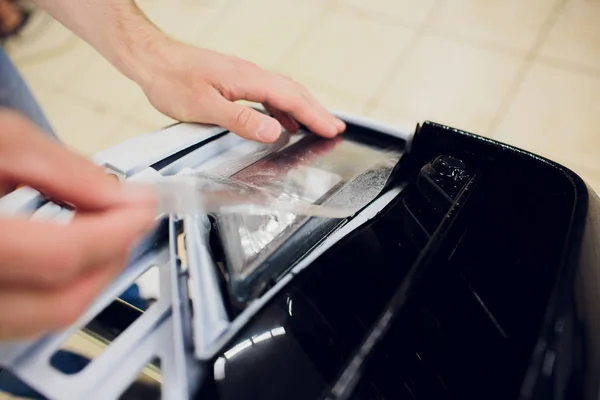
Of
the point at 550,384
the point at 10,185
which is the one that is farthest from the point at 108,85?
the point at 550,384

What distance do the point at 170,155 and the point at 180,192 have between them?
14 cm

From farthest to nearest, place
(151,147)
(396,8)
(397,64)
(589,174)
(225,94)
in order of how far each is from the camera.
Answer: (396,8)
(397,64)
(589,174)
(225,94)
(151,147)

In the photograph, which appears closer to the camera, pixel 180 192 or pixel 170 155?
pixel 180 192

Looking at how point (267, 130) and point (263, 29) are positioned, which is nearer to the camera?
point (267, 130)

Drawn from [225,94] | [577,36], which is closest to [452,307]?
[225,94]

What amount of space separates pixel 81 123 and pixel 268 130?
39.5 inches

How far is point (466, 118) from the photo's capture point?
122 cm

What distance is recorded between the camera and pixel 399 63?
1366 millimetres

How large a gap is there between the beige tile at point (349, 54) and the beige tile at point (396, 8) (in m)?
0.04

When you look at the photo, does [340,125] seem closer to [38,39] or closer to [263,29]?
[263,29]

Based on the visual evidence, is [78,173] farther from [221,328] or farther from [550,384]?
[550,384]

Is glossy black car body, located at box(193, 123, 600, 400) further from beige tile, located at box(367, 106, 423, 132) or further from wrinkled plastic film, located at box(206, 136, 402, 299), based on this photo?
beige tile, located at box(367, 106, 423, 132)

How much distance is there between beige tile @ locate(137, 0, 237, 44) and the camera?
5.09ft

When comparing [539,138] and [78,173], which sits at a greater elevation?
[539,138]
